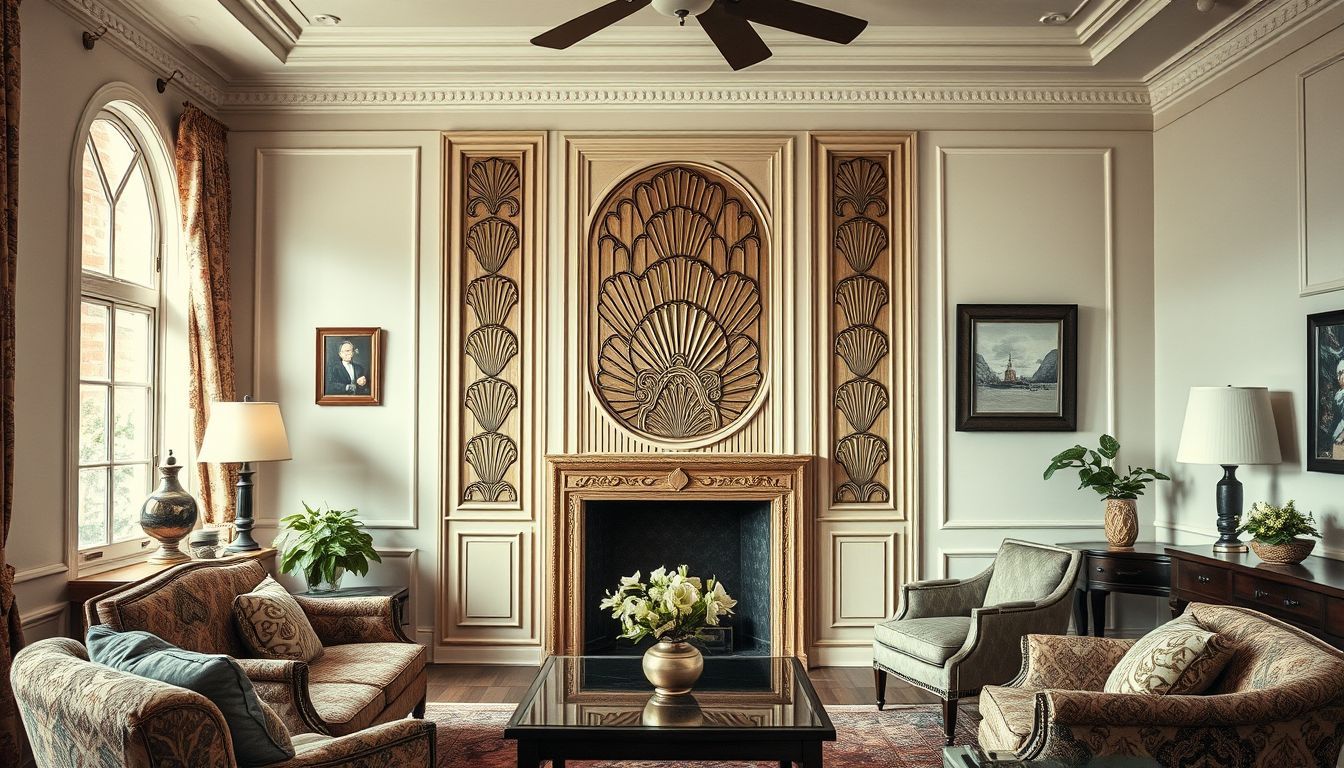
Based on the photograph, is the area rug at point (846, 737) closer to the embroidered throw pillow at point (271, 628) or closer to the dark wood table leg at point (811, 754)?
the embroidered throw pillow at point (271, 628)

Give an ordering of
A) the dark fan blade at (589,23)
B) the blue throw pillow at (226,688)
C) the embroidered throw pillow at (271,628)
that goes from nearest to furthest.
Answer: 1. the blue throw pillow at (226,688)
2. the dark fan blade at (589,23)
3. the embroidered throw pillow at (271,628)

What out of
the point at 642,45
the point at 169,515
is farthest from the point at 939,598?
the point at 169,515

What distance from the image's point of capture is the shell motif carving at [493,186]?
203 inches

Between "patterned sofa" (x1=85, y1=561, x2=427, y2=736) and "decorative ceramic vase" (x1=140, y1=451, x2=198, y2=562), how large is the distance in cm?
59

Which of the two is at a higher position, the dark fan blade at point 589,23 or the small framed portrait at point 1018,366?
the dark fan blade at point 589,23

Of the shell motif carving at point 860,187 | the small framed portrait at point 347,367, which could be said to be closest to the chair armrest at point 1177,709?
the shell motif carving at point 860,187

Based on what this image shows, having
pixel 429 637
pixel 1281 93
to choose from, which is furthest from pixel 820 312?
pixel 429 637

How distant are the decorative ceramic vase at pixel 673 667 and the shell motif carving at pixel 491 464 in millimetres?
2191

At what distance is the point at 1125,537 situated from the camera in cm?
462

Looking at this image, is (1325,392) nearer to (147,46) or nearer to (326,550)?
(326,550)

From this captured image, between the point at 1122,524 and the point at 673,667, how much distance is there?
8.79ft

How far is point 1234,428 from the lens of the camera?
13.4 feet

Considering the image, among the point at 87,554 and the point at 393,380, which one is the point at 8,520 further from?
the point at 393,380

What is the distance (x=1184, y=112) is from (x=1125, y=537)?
86.9 inches
